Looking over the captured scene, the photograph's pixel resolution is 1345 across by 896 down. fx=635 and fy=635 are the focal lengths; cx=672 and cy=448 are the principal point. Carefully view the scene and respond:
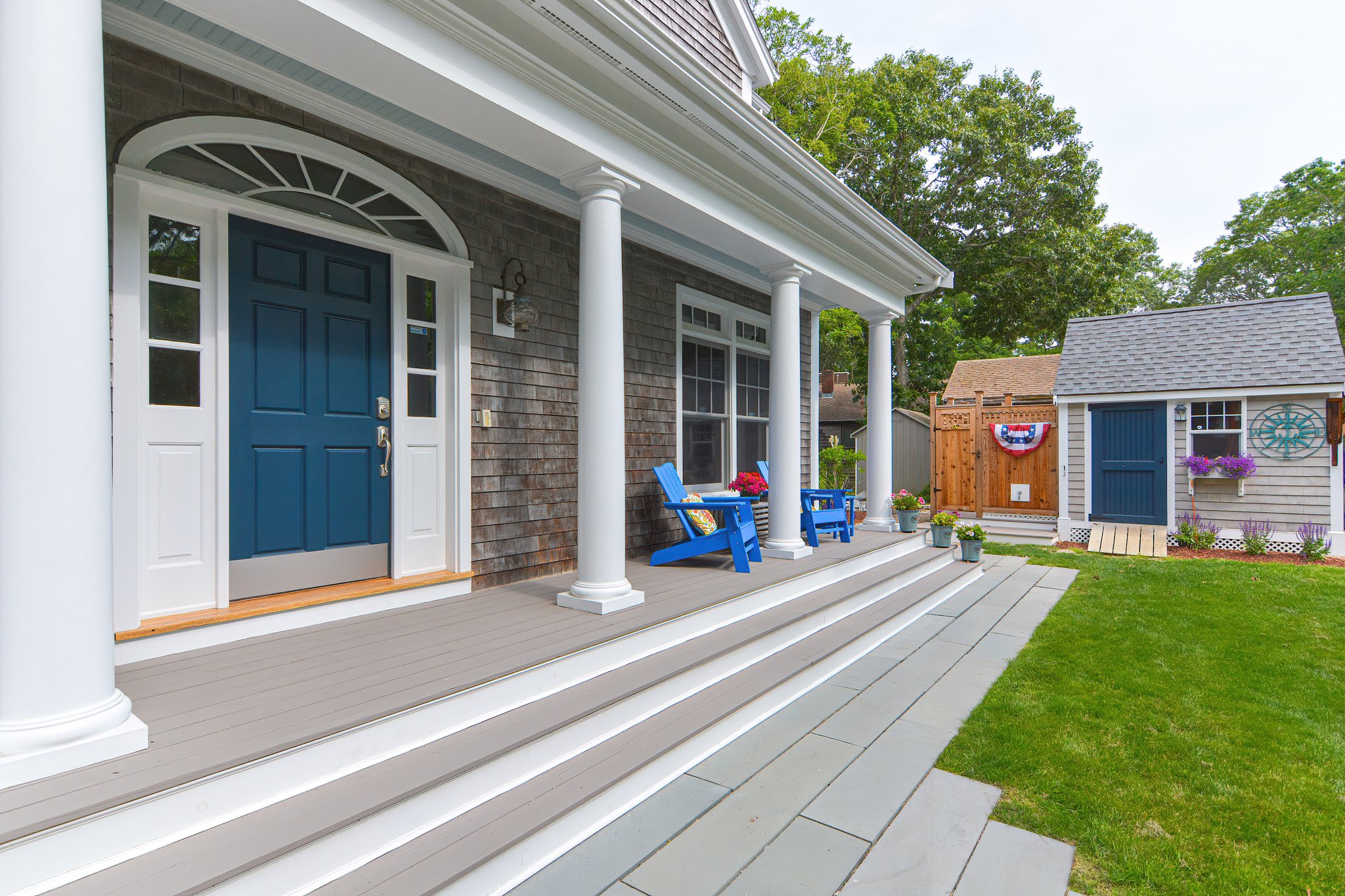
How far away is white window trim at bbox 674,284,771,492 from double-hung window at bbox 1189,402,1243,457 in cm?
631

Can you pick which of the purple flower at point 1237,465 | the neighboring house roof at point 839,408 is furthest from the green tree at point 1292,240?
the purple flower at point 1237,465

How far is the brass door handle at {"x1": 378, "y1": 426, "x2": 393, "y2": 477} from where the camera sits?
11.3 feet

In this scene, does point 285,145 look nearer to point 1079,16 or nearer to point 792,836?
point 792,836

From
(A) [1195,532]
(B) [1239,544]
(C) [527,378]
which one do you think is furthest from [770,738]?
(B) [1239,544]

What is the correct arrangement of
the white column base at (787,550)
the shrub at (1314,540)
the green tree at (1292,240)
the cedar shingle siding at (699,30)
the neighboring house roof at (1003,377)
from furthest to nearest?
the green tree at (1292,240)
the neighboring house roof at (1003,377)
the shrub at (1314,540)
the cedar shingle siding at (699,30)
the white column base at (787,550)

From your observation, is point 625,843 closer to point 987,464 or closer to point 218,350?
point 218,350

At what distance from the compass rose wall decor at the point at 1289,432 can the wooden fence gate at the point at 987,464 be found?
88.6 inches

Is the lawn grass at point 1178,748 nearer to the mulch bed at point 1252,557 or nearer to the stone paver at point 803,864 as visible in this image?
the stone paver at point 803,864

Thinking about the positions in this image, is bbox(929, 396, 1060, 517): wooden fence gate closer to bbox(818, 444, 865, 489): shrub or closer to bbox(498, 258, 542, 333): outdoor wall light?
bbox(818, 444, 865, 489): shrub

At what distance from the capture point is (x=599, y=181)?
125 inches

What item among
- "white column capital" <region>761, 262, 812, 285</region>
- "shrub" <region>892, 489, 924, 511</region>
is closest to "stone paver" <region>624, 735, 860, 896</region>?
"white column capital" <region>761, 262, 812, 285</region>

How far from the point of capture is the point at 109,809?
4.70ft

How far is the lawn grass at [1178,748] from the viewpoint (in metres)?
1.99

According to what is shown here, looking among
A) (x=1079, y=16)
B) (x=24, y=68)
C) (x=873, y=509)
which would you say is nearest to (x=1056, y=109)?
(x=1079, y=16)
